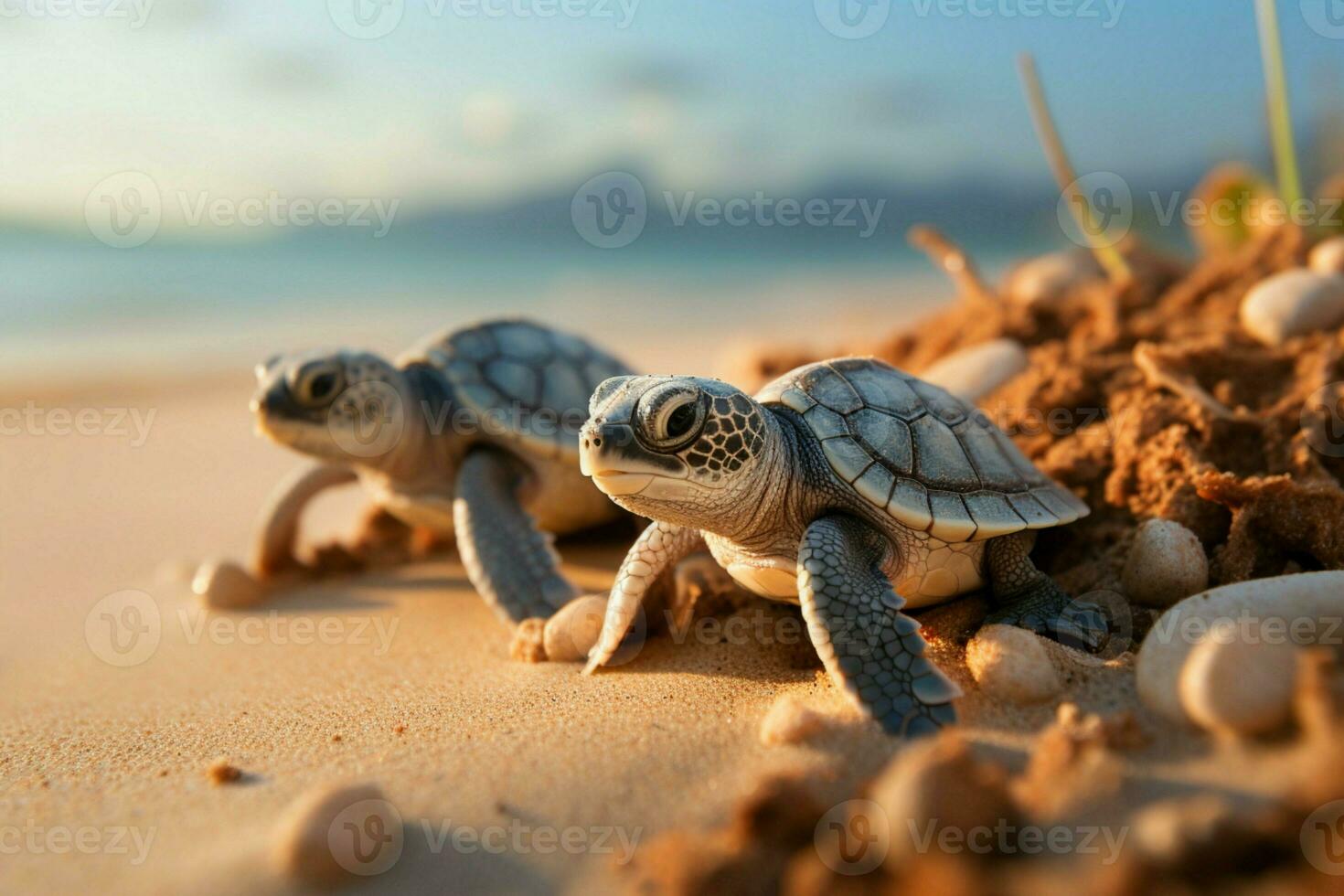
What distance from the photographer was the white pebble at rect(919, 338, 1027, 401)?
414 centimetres

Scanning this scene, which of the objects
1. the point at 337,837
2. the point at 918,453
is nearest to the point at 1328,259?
the point at 918,453

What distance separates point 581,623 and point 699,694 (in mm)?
558

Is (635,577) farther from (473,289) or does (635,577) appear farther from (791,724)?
(473,289)

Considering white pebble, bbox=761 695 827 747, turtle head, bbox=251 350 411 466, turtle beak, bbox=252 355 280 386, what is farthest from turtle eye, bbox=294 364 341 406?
white pebble, bbox=761 695 827 747

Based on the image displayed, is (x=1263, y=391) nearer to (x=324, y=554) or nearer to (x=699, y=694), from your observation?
(x=699, y=694)

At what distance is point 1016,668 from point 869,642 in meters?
0.37

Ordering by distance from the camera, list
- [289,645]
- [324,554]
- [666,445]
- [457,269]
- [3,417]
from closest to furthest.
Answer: [666,445]
[289,645]
[324,554]
[3,417]
[457,269]

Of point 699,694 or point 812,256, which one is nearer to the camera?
point 699,694

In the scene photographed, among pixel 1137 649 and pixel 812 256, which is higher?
pixel 1137 649

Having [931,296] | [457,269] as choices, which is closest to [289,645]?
[931,296]

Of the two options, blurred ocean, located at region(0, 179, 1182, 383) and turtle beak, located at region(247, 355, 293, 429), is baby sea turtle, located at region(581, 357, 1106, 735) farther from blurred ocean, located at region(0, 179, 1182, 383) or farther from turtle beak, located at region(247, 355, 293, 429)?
blurred ocean, located at region(0, 179, 1182, 383)

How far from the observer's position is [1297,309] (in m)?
3.87

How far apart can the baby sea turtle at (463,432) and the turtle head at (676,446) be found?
→ 124 cm

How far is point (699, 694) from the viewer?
251cm
